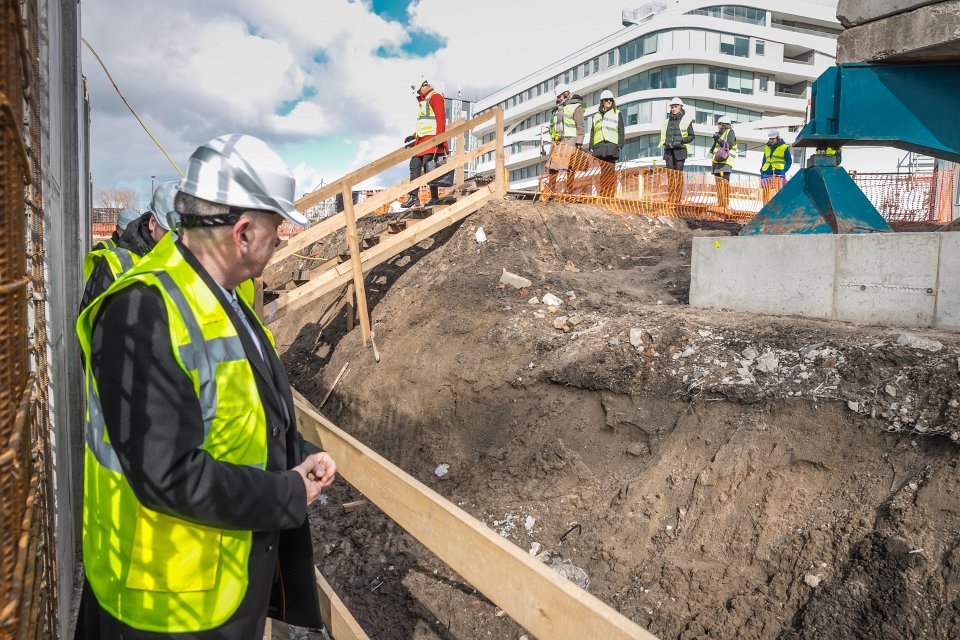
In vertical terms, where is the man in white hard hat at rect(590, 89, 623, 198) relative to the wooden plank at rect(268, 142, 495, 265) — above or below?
above

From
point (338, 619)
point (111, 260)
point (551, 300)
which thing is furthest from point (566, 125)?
point (338, 619)

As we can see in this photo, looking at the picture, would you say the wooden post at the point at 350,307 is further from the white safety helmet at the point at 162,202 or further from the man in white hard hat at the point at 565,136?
the white safety helmet at the point at 162,202

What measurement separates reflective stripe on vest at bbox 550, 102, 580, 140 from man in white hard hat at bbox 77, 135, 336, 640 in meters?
11.4

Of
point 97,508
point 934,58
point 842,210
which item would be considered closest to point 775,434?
point 842,210

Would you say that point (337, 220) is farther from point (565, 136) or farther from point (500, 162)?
point (565, 136)

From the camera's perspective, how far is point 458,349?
7.04 metres

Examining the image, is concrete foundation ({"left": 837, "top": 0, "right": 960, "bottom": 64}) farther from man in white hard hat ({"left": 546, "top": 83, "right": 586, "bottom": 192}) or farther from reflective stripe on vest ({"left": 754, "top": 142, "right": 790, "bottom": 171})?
reflective stripe on vest ({"left": 754, "top": 142, "right": 790, "bottom": 171})

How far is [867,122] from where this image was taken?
17.8 feet

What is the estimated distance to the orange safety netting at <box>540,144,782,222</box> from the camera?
11.6 m

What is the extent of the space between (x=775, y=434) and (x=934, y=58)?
11.2ft

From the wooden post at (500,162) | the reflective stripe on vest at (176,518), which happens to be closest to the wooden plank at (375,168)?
the wooden post at (500,162)

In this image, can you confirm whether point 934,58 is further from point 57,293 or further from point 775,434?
point 57,293

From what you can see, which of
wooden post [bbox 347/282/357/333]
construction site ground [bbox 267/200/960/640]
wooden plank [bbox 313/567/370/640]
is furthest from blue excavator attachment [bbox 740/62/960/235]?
wooden post [bbox 347/282/357/333]

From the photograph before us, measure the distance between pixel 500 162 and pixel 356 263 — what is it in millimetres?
2848
